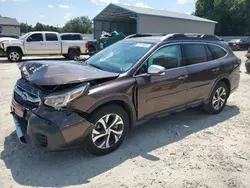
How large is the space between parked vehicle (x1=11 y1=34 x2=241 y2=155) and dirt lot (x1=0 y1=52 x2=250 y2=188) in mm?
335

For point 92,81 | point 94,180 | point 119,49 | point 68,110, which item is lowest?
point 94,180

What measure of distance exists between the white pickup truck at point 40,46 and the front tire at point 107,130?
41.8ft

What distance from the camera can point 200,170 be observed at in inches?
130

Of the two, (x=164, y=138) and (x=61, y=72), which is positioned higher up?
(x=61, y=72)

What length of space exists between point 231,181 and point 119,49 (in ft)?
9.08

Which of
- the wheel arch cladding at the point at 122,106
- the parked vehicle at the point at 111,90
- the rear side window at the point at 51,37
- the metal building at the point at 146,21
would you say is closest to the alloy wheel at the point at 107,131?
the parked vehicle at the point at 111,90

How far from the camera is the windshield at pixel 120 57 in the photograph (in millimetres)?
3916

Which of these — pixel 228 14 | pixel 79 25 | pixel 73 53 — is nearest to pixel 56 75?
pixel 73 53

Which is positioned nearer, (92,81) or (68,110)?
(68,110)

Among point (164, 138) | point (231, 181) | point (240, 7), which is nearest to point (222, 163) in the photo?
point (231, 181)

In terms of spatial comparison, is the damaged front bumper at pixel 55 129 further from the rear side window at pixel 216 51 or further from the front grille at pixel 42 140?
the rear side window at pixel 216 51

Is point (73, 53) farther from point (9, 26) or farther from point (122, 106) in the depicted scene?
point (9, 26)

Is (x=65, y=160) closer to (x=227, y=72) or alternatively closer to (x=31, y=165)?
(x=31, y=165)

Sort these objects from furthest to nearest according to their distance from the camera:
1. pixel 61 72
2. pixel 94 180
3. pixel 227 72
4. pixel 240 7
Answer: pixel 240 7 < pixel 227 72 < pixel 61 72 < pixel 94 180
